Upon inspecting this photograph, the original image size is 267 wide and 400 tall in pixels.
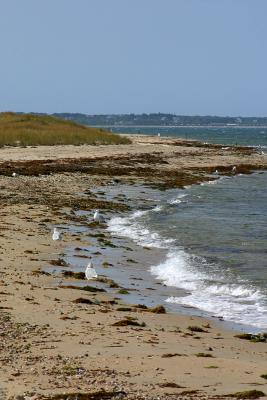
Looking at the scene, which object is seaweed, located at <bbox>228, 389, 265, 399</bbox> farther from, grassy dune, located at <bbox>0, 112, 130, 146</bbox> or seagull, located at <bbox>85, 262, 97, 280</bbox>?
grassy dune, located at <bbox>0, 112, 130, 146</bbox>

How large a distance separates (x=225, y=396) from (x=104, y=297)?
4.87 metres

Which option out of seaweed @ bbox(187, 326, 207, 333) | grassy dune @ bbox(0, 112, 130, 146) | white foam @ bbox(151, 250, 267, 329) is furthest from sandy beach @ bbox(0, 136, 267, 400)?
grassy dune @ bbox(0, 112, 130, 146)

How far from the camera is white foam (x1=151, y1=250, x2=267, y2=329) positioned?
10141 millimetres

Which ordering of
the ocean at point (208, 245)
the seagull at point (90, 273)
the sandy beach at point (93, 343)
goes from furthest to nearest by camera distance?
the seagull at point (90, 273), the ocean at point (208, 245), the sandy beach at point (93, 343)

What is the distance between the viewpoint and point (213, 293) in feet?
38.0

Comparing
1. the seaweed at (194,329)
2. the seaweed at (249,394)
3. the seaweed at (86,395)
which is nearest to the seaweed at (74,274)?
the seaweed at (194,329)

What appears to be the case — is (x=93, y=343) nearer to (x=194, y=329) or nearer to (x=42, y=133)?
(x=194, y=329)

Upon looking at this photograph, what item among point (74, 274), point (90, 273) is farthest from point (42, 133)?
point (90, 273)

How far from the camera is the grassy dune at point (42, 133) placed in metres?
48.5

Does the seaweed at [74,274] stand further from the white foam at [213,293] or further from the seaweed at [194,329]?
the seaweed at [194,329]

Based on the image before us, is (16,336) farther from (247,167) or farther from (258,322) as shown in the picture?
(247,167)

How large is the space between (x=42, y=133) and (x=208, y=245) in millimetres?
36441

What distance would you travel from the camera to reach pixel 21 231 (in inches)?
643

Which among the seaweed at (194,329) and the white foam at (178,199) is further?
the white foam at (178,199)
